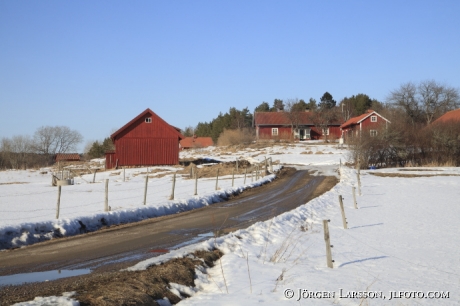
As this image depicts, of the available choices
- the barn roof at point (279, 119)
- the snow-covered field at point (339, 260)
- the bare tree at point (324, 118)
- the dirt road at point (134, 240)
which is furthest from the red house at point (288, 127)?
the snow-covered field at point (339, 260)

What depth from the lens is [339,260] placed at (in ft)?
39.5

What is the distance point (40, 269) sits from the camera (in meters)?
9.60

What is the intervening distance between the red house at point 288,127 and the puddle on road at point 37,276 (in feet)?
249

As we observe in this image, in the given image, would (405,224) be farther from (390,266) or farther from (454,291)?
(454,291)

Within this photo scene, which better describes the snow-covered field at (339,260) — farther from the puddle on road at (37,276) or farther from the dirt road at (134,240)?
the puddle on road at (37,276)

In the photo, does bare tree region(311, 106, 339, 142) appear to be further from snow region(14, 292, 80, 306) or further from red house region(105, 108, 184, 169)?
snow region(14, 292, 80, 306)

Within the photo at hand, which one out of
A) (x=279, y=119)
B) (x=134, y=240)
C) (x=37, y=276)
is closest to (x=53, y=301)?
(x=37, y=276)

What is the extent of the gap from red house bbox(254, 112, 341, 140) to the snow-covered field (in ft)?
204

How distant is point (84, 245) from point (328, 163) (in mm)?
43620

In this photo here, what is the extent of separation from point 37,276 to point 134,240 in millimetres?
4147

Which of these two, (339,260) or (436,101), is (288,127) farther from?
(339,260)

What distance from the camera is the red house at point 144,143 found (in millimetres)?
51438

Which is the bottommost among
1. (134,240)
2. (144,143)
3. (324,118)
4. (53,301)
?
(134,240)

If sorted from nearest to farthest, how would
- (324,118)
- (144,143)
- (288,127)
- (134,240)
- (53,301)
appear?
(53,301) < (134,240) < (144,143) < (324,118) < (288,127)
